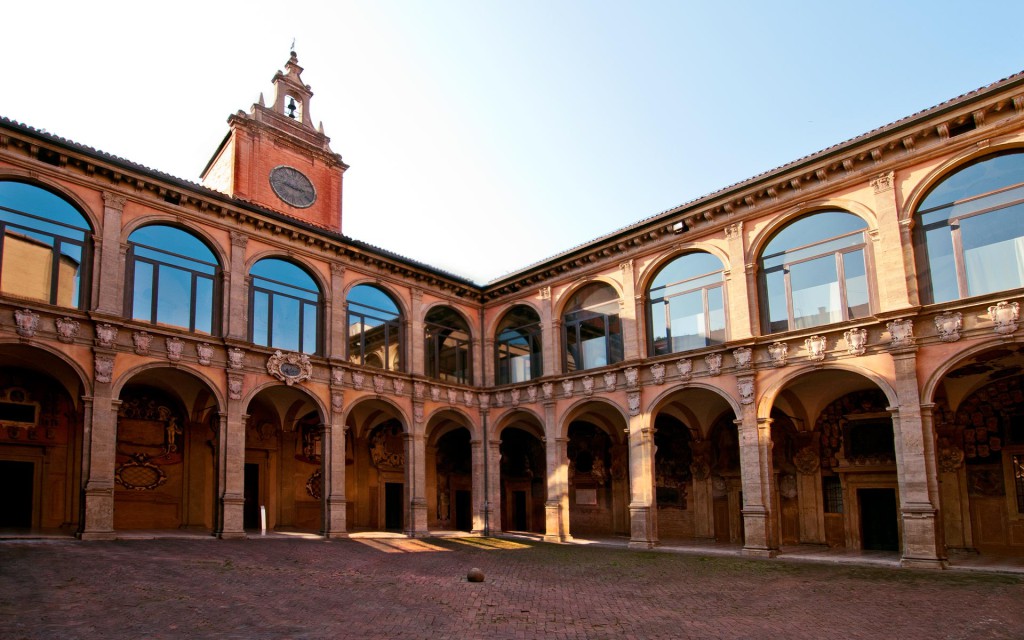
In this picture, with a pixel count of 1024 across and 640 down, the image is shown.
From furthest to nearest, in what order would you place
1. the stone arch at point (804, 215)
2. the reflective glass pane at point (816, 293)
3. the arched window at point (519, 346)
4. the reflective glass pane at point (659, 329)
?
1. the arched window at point (519, 346)
2. the reflective glass pane at point (659, 329)
3. the reflective glass pane at point (816, 293)
4. the stone arch at point (804, 215)

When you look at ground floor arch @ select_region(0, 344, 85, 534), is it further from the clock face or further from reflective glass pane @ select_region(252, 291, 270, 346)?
the clock face

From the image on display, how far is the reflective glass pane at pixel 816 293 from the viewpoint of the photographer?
Result: 684 inches

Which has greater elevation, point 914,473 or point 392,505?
point 914,473

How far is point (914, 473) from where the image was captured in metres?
15.3

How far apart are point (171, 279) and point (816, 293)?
15520 mm

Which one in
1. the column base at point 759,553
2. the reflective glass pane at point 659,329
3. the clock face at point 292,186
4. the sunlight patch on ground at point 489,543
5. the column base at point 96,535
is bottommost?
the sunlight patch on ground at point 489,543

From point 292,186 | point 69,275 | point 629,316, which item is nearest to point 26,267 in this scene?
point 69,275

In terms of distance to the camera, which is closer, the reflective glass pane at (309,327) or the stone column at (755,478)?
the stone column at (755,478)

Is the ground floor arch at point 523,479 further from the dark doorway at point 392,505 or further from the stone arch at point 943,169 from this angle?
the stone arch at point 943,169

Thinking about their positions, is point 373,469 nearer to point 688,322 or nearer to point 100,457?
point 100,457

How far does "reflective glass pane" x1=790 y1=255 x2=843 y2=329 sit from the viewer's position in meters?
17.4

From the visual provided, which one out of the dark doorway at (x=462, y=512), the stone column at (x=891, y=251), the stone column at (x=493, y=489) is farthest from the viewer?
the dark doorway at (x=462, y=512)

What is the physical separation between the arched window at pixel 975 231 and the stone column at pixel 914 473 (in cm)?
175

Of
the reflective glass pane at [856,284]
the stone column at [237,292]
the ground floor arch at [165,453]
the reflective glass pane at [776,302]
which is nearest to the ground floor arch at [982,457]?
the reflective glass pane at [856,284]
